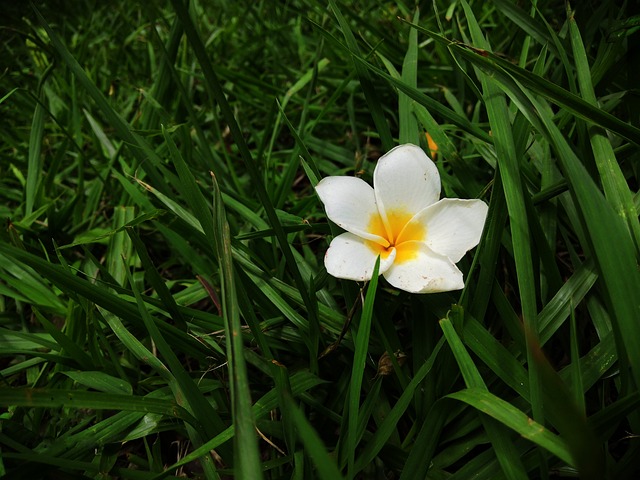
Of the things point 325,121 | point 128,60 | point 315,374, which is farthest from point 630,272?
point 128,60

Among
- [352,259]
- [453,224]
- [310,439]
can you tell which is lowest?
[310,439]

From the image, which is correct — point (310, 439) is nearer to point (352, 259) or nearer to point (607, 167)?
point (352, 259)

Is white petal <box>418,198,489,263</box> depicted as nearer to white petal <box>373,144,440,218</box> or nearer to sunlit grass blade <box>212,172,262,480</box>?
white petal <box>373,144,440,218</box>

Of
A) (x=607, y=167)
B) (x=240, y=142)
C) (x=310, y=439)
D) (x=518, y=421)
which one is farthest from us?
(x=607, y=167)

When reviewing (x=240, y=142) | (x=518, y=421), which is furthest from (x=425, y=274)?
(x=240, y=142)

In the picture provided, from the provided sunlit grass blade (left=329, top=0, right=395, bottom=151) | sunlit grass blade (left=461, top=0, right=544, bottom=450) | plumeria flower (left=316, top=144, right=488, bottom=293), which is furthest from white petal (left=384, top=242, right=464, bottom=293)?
sunlit grass blade (left=329, top=0, right=395, bottom=151)

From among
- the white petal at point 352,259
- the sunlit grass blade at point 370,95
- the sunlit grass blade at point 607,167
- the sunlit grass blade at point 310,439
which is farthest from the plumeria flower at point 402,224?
the sunlit grass blade at point 310,439

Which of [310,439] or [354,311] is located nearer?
[310,439]
